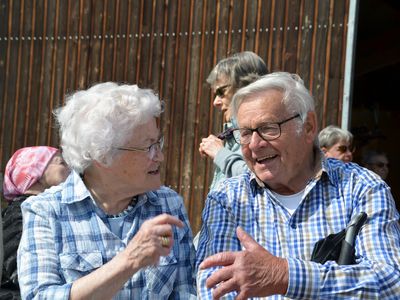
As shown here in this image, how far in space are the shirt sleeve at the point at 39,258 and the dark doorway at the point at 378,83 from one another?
7.56 m

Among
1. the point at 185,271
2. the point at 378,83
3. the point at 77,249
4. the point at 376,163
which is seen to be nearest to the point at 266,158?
the point at 185,271

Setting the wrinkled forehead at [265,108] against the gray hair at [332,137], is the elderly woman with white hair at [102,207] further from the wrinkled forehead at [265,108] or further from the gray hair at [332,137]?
the gray hair at [332,137]

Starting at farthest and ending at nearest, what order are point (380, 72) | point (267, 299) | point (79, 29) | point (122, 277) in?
1. point (380, 72)
2. point (79, 29)
3. point (267, 299)
4. point (122, 277)

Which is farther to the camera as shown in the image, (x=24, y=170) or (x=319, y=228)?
(x=24, y=170)

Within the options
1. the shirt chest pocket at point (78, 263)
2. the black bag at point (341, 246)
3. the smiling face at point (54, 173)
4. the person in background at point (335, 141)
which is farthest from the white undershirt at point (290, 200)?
the person in background at point (335, 141)

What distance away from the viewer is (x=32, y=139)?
8430 millimetres

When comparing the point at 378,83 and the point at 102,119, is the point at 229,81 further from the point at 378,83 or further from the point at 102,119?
the point at 378,83

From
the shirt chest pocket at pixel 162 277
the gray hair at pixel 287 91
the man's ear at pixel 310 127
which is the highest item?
the gray hair at pixel 287 91

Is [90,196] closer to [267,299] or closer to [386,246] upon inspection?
[267,299]

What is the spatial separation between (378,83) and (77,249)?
1014 centimetres

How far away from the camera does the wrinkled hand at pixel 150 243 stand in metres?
2.95

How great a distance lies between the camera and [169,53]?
25.5ft

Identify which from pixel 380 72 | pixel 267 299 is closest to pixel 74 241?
pixel 267 299

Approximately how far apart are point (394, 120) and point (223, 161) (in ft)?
28.9
